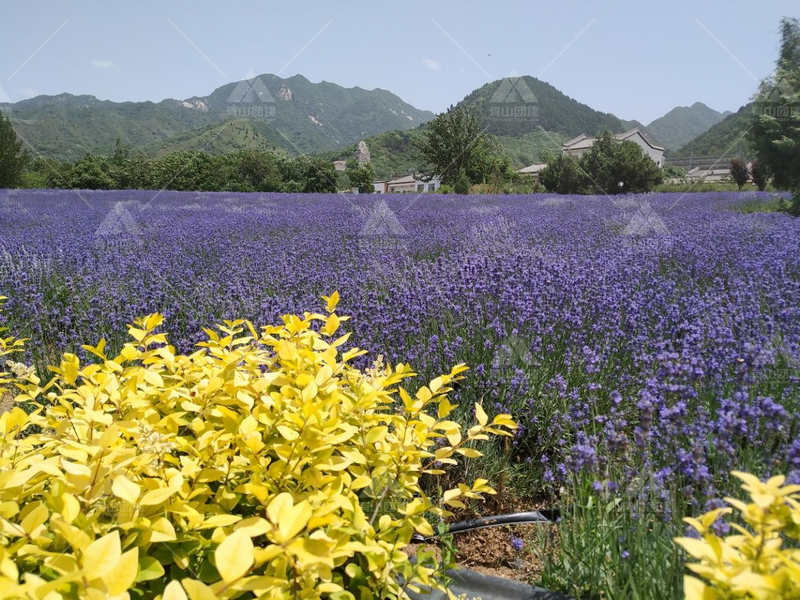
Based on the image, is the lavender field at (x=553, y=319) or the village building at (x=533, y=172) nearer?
the lavender field at (x=553, y=319)

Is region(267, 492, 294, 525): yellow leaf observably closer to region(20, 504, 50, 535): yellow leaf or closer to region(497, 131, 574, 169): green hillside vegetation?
region(20, 504, 50, 535): yellow leaf

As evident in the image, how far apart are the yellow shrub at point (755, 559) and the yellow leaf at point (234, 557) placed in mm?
511

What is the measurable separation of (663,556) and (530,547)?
2.28 feet

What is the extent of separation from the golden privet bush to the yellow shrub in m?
0.45

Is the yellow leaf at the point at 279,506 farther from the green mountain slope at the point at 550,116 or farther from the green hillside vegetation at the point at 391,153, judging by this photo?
the green mountain slope at the point at 550,116

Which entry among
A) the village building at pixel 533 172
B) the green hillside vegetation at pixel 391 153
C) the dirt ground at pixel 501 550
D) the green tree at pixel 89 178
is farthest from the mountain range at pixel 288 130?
the dirt ground at pixel 501 550

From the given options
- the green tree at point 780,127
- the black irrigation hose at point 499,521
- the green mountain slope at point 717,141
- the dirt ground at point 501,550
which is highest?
the green mountain slope at point 717,141

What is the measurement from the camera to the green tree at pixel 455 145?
3119 centimetres

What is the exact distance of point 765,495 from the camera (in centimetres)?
69

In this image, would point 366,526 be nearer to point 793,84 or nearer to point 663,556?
point 663,556

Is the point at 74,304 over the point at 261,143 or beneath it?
beneath

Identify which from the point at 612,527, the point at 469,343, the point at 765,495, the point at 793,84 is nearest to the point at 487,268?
the point at 469,343

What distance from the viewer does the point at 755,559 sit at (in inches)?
26.8

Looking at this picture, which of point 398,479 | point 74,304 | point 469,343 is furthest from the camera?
point 74,304
